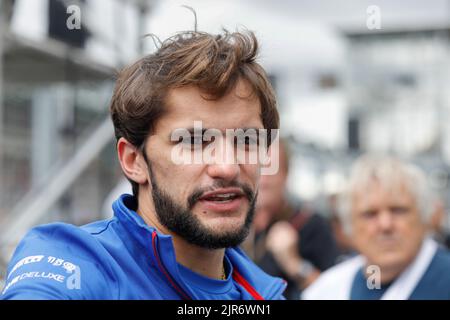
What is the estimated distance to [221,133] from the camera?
5.11 ft

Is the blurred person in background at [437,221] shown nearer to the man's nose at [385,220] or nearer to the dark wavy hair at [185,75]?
the man's nose at [385,220]

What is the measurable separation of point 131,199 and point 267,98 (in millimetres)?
399

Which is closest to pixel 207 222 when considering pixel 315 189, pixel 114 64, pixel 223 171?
pixel 223 171

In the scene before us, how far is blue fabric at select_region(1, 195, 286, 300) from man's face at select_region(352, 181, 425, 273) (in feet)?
4.36

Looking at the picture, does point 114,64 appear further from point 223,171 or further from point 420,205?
point 223,171

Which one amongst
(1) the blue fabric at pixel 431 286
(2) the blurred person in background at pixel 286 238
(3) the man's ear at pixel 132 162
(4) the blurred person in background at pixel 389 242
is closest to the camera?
(3) the man's ear at pixel 132 162

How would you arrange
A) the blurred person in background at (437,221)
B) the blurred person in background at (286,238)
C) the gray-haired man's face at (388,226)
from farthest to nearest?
1. the blurred person in background at (286,238)
2. the blurred person in background at (437,221)
3. the gray-haired man's face at (388,226)

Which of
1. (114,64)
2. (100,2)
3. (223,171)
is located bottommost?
(223,171)

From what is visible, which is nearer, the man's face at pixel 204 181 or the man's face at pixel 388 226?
the man's face at pixel 204 181

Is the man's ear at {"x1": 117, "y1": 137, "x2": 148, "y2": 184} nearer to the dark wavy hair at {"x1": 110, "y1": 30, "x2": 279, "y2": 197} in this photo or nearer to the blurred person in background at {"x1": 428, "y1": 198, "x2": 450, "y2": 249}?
the dark wavy hair at {"x1": 110, "y1": 30, "x2": 279, "y2": 197}

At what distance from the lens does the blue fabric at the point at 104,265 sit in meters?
1.37

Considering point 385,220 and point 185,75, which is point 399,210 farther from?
point 185,75

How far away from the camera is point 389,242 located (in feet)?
9.51

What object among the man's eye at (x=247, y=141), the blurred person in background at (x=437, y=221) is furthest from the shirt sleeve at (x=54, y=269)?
the blurred person in background at (x=437, y=221)
